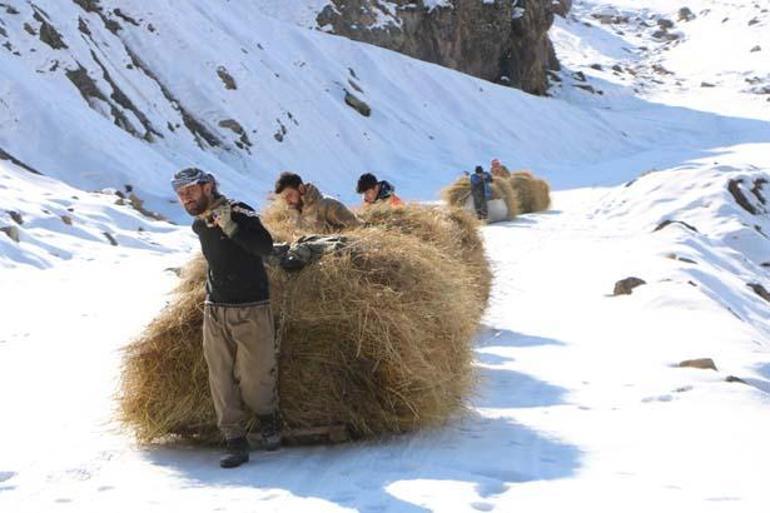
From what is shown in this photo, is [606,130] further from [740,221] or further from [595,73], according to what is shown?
[740,221]

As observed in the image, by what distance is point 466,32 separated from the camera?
5650cm

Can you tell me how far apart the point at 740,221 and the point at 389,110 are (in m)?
20.3

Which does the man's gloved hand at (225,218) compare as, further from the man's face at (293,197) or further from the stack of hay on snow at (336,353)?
the man's face at (293,197)

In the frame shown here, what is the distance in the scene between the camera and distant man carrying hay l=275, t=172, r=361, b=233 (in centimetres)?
685

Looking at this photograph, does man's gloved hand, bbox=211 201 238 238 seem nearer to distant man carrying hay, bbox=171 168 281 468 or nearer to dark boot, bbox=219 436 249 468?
distant man carrying hay, bbox=171 168 281 468

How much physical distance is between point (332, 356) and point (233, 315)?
0.64 meters

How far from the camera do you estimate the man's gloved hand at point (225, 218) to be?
16.9 feet

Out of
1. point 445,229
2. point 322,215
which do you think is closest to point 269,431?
point 322,215

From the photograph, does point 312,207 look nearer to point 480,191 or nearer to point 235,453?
point 235,453

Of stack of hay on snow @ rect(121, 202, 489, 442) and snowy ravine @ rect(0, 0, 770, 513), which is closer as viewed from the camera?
snowy ravine @ rect(0, 0, 770, 513)

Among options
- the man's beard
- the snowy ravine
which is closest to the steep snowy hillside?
the snowy ravine

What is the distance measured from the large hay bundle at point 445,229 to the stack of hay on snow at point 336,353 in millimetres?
916

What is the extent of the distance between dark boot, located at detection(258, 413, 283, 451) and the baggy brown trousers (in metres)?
0.06

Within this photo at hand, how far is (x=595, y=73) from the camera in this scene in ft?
224
